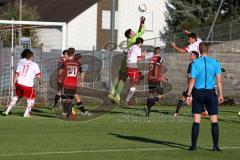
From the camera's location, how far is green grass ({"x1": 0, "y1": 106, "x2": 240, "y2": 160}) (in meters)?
15.4

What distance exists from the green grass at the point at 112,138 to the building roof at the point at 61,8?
45.2 metres

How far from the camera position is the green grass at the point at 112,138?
50.4 feet

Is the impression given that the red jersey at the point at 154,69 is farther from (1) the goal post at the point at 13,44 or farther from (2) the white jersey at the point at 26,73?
(1) the goal post at the point at 13,44

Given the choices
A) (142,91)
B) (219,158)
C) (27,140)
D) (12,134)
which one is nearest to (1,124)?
(12,134)

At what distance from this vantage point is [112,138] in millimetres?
18391

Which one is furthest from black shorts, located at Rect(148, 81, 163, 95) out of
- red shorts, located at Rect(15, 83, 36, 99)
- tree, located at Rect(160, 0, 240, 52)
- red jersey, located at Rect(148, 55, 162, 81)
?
tree, located at Rect(160, 0, 240, 52)

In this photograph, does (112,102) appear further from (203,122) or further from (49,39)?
(49,39)

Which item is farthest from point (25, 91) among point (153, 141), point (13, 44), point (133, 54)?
point (13, 44)

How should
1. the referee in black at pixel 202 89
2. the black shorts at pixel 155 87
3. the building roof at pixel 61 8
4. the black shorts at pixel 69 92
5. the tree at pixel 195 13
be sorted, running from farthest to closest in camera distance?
the building roof at pixel 61 8 < the tree at pixel 195 13 < the black shorts at pixel 155 87 < the black shorts at pixel 69 92 < the referee in black at pixel 202 89

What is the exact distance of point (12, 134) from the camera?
62.0 ft

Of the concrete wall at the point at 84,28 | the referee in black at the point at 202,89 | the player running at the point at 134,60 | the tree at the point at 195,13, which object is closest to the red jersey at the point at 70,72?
the player running at the point at 134,60

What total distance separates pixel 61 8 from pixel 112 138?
55511mm

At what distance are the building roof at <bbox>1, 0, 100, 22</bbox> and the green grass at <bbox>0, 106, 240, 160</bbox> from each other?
45.2 m

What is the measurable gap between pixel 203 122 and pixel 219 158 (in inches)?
315
